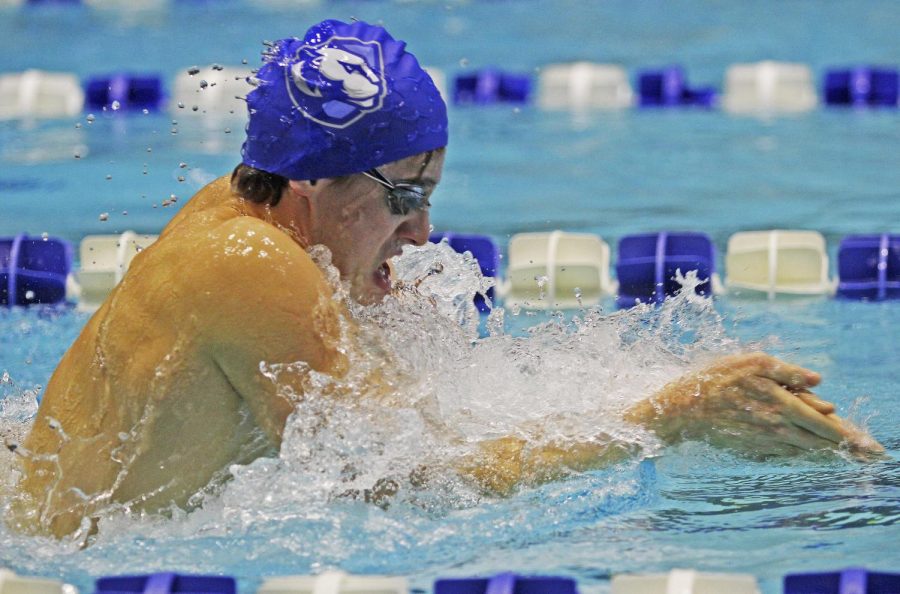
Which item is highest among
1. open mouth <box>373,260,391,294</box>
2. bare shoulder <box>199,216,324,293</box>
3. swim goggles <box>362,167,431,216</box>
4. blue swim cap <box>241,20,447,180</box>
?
blue swim cap <box>241,20,447,180</box>

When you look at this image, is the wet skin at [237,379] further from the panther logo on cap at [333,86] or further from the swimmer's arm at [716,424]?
the panther logo on cap at [333,86]

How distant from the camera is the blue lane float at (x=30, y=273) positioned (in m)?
4.49

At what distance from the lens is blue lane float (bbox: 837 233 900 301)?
14.5 feet

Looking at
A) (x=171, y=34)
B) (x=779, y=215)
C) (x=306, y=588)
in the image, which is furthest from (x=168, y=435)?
(x=171, y=34)

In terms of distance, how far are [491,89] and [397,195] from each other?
489 centimetres

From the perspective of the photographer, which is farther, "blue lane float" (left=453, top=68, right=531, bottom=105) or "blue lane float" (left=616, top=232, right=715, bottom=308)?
"blue lane float" (left=453, top=68, right=531, bottom=105)

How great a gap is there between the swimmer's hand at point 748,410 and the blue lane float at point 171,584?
Answer: 2.23 feet

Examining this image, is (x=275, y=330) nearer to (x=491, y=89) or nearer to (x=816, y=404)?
(x=816, y=404)

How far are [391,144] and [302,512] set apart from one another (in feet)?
2.05

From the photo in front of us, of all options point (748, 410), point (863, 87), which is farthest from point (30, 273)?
point (863, 87)

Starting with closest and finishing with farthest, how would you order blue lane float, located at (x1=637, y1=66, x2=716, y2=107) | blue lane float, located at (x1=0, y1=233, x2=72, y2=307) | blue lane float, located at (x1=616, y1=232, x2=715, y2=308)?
1. blue lane float, located at (x1=616, y1=232, x2=715, y2=308)
2. blue lane float, located at (x1=0, y1=233, x2=72, y2=307)
3. blue lane float, located at (x1=637, y1=66, x2=716, y2=107)

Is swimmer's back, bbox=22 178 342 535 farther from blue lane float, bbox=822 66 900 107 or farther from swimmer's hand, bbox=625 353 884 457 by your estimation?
blue lane float, bbox=822 66 900 107

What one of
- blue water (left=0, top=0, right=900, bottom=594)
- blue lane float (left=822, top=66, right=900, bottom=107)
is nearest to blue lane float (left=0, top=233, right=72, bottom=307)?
blue water (left=0, top=0, right=900, bottom=594)

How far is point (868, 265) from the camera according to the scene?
4.46 metres
